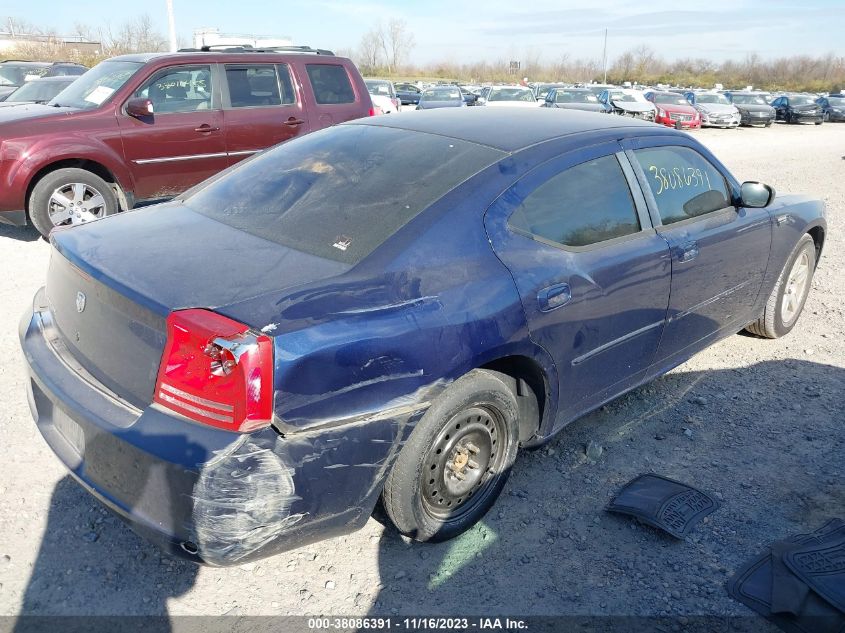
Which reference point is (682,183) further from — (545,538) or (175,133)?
(175,133)

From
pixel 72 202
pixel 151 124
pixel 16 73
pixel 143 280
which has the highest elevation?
pixel 16 73

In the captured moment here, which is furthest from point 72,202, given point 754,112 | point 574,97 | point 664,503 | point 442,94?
point 754,112

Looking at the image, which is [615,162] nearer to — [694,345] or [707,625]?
[694,345]

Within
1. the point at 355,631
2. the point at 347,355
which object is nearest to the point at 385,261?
the point at 347,355

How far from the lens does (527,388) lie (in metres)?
3.06

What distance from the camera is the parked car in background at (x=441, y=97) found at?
73.9 ft

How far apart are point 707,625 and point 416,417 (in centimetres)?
131

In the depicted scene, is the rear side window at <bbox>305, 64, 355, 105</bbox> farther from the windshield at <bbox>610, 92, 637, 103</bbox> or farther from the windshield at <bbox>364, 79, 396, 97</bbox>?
the windshield at <bbox>610, 92, 637, 103</bbox>

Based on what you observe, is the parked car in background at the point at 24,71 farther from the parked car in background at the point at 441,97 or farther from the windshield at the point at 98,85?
the parked car in background at the point at 441,97

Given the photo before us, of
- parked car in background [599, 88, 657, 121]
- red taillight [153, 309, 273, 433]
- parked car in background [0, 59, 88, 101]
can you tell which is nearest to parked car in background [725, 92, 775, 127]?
parked car in background [599, 88, 657, 121]

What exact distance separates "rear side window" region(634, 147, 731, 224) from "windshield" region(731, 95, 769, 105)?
30668 mm

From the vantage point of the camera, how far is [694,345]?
405cm

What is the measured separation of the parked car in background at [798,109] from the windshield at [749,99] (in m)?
2.05

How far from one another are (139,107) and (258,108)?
1.39m
